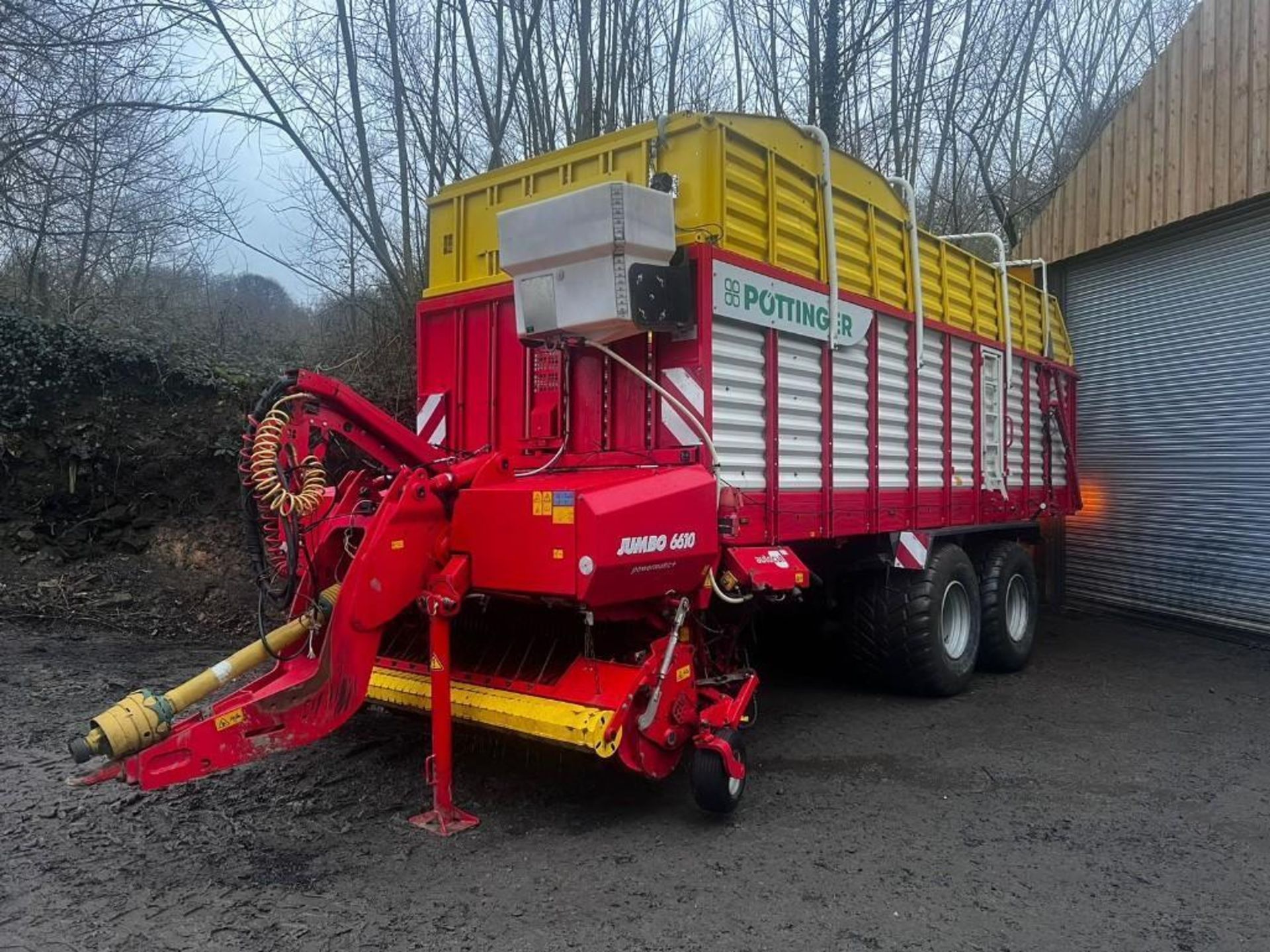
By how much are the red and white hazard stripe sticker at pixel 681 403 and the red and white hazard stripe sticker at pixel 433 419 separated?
1.59m

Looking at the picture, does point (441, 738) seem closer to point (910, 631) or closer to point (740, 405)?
point (740, 405)

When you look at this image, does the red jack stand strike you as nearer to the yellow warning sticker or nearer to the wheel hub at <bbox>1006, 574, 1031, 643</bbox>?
the yellow warning sticker

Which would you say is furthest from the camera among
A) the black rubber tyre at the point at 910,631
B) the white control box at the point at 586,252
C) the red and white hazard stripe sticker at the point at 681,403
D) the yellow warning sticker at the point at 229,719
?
the black rubber tyre at the point at 910,631

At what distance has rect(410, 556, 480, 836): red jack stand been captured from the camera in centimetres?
370

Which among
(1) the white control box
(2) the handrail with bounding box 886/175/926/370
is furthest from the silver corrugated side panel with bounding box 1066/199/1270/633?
(1) the white control box

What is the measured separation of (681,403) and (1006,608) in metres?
4.12

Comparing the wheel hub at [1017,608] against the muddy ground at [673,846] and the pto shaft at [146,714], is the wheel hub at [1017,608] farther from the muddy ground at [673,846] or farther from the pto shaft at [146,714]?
the pto shaft at [146,714]

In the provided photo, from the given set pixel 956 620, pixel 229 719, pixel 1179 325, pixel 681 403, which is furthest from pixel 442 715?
pixel 1179 325

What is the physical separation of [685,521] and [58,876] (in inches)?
103

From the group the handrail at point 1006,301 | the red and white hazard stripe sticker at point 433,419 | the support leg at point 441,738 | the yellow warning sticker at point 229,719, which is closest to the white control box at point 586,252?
the red and white hazard stripe sticker at point 433,419

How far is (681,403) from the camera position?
423 cm

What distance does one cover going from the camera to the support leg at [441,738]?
3.70m

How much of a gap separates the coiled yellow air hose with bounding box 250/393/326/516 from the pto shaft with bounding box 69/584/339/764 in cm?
60

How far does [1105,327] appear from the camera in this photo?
9.67m
